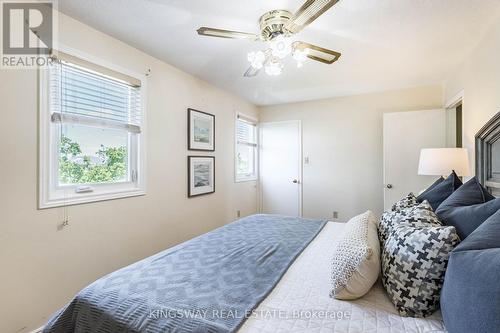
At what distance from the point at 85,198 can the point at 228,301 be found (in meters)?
1.59

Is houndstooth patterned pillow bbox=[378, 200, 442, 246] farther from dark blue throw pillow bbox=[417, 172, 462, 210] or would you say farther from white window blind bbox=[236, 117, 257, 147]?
white window blind bbox=[236, 117, 257, 147]

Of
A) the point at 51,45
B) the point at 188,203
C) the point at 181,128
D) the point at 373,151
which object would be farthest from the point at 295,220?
the point at 51,45

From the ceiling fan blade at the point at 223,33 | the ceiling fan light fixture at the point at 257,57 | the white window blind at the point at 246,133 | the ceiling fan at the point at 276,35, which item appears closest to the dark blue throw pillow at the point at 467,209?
the ceiling fan at the point at 276,35

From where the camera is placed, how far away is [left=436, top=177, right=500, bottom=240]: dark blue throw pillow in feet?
3.27

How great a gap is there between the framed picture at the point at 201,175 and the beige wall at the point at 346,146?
1807mm

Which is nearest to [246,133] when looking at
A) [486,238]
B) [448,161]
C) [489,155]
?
[448,161]

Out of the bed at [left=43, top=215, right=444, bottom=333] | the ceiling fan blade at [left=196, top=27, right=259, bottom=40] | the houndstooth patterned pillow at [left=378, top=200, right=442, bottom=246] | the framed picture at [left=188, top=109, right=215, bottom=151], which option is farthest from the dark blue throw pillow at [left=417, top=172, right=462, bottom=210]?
the framed picture at [left=188, top=109, right=215, bottom=151]

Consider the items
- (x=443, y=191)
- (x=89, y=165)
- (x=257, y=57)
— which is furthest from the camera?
(x=89, y=165)

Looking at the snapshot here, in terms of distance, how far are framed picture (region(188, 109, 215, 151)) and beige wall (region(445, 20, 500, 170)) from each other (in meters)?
2.93

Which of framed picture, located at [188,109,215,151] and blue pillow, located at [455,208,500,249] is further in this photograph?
framed picture, located at [188,109,215,151]

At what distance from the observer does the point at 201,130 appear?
3.26 metres

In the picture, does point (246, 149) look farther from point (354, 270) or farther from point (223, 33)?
point (354, 270)

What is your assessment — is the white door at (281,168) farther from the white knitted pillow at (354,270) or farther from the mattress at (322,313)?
the white knitted pillow at (354,270)

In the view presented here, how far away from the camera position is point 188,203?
3.06 meters
